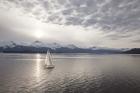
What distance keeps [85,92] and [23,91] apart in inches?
769

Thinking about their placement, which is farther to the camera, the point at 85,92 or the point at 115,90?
the point at 115,90

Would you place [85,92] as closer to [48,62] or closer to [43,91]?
[43,91]

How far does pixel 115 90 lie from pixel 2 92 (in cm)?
3603

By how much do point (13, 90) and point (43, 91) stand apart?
380 inches

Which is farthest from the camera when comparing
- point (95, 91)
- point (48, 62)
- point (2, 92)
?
point (48, 62)

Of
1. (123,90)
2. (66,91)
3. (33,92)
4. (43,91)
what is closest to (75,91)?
(66,91)

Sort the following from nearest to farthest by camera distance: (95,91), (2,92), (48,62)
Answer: (2,92)
(95,91)
(48,62)

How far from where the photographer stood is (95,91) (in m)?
44.3

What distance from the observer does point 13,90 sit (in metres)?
43.8

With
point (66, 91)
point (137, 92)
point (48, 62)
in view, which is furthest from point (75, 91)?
point (48, 62)

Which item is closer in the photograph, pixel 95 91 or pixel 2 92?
pixel 2 92

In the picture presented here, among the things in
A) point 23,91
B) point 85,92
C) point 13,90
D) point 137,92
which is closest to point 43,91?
point 23,91

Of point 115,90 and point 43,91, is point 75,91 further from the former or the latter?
point 115,90

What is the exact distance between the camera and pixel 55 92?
42375 mm
